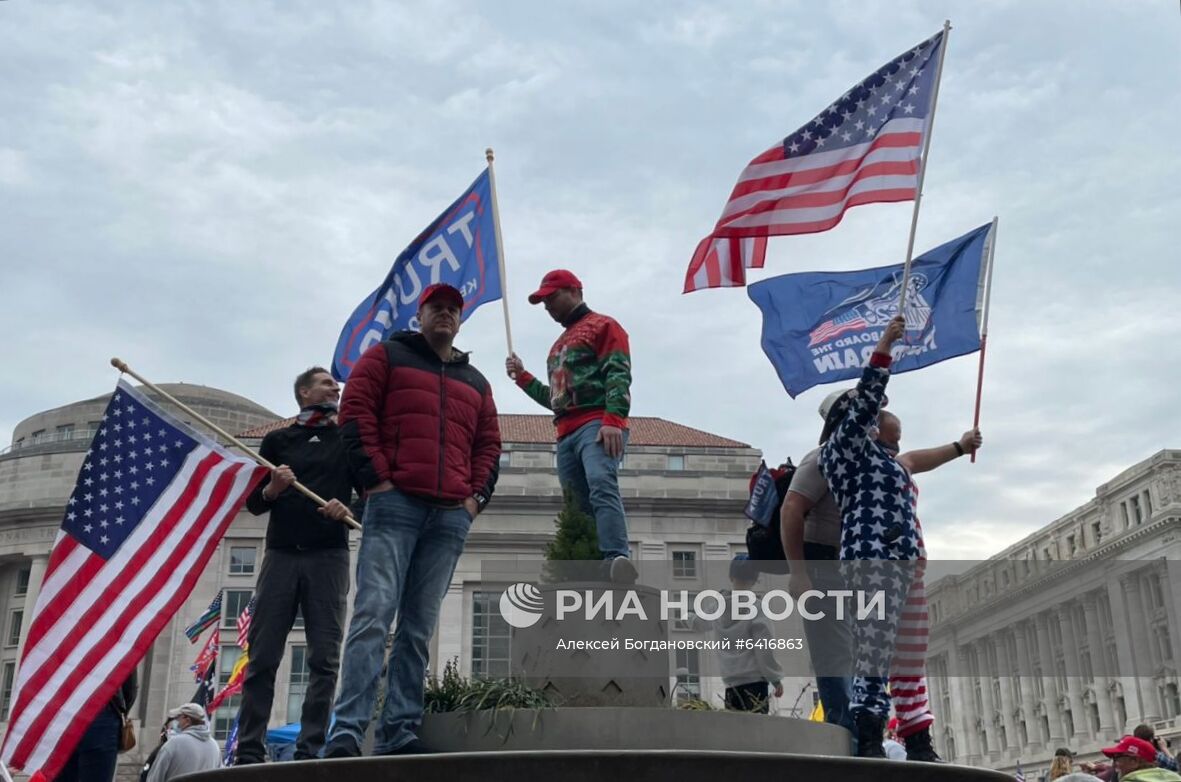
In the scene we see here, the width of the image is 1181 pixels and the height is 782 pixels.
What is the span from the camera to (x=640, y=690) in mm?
6457

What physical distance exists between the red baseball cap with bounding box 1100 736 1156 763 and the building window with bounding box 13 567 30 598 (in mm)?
52492

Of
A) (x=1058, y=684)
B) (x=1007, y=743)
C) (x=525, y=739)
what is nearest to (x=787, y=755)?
(x=525, y=739)

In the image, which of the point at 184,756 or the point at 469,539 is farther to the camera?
the point at 469,539

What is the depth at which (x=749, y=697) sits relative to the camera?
24.2ft

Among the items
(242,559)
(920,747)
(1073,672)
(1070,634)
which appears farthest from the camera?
(1070,634)

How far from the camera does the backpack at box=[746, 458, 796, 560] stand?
7496mm

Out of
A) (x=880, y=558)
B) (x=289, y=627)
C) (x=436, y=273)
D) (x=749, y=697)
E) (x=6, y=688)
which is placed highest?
(x=436, y=273)

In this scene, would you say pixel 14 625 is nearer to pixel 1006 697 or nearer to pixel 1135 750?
pixel 1135 750

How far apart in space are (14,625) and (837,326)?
51.1m

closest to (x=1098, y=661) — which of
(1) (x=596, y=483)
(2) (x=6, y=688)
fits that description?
Answer: (2) (x=6, y=688)

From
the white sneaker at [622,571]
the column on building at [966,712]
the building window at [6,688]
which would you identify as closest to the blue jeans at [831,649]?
the white sneaker at [622,571]

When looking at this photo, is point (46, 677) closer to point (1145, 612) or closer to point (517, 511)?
point (517, 511)

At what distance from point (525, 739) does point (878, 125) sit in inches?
212

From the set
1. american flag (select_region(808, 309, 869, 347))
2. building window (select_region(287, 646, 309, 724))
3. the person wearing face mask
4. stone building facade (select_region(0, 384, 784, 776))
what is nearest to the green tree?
the person wearing face mask
